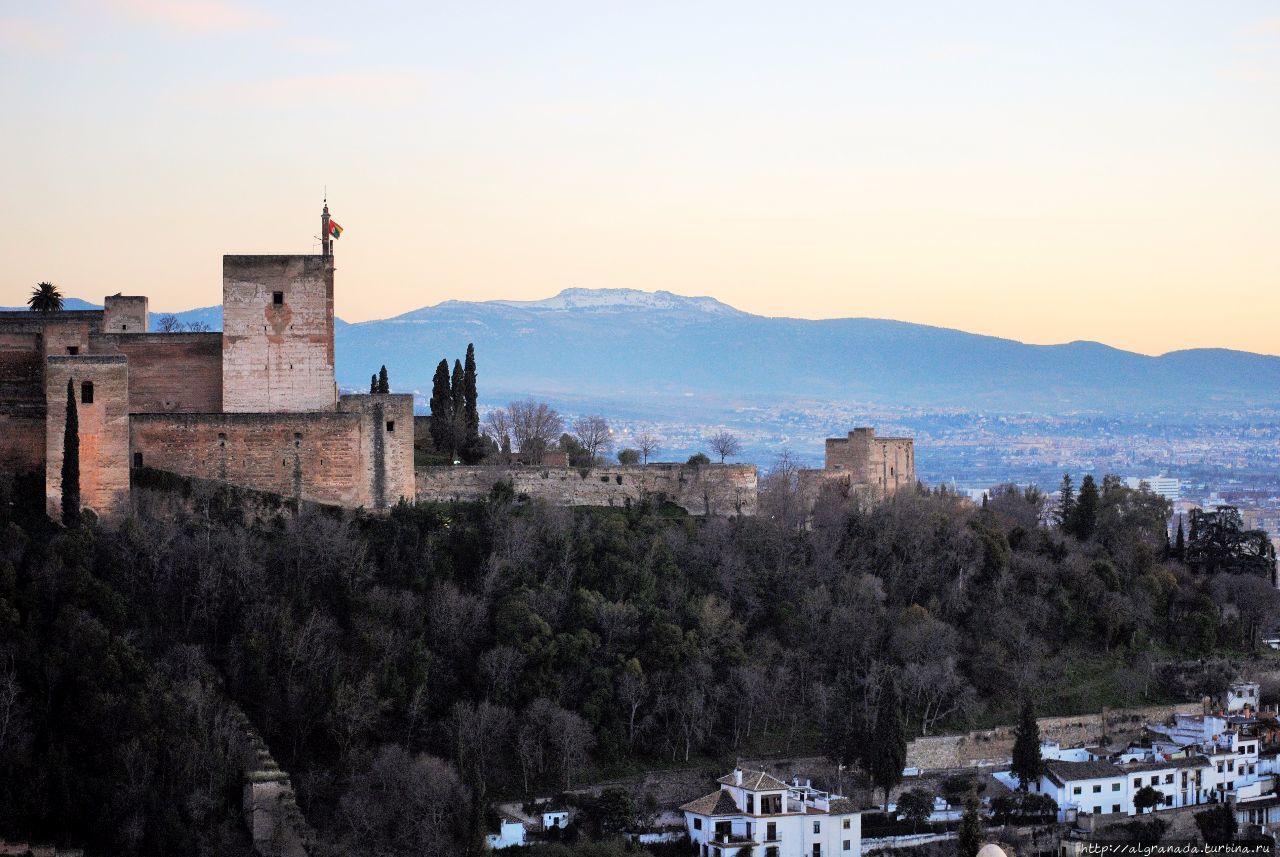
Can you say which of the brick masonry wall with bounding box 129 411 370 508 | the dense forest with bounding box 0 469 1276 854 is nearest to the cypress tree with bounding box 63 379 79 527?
the dense forest with bounding box 0 469 1276 854

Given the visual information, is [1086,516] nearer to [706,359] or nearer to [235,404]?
[235,404]

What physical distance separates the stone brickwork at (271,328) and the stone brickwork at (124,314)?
3.31m

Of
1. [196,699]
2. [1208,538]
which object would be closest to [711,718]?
[196,699]

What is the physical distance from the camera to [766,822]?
3344 centimetres

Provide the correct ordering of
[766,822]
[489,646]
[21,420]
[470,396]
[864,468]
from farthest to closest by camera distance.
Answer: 1. [864,468]
2. [470,396]
3. [489,646]
4. [21,420]
5. [766,822]

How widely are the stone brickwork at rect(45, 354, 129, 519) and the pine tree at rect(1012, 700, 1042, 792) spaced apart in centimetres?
1639

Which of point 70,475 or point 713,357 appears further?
point 713,357

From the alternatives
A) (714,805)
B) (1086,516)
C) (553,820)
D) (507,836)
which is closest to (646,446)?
(1086,516)

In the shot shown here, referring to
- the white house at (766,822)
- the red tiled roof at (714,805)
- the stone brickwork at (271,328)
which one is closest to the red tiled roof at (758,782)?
the white house at (766,822)

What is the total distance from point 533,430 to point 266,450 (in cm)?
1276

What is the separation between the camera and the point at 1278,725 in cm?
4269

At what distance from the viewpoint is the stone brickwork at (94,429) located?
1309 inches

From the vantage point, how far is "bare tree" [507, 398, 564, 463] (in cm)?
4475

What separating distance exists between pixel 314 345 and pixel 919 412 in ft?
457
